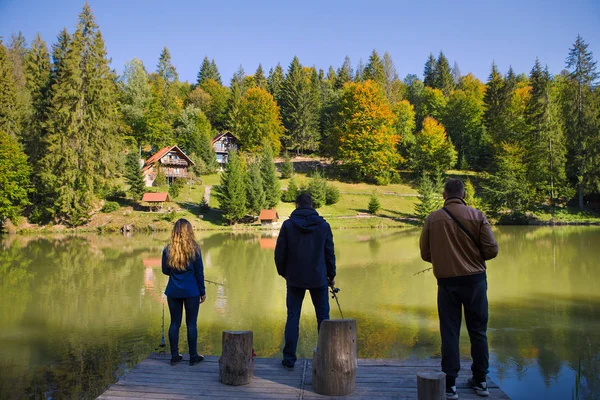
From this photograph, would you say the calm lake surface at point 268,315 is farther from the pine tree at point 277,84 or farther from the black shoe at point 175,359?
the pine tree at point 277,84

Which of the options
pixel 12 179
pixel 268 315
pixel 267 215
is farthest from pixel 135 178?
pixel 268 315

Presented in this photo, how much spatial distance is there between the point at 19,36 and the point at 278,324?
67.4 m

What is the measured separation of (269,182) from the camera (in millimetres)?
41625

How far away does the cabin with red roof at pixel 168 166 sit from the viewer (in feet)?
153

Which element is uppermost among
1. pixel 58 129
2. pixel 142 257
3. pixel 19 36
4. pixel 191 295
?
pixel 19 36

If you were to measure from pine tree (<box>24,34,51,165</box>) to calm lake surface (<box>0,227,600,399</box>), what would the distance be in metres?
19.9

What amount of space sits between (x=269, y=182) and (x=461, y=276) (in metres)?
37.4

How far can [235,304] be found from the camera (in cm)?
1116

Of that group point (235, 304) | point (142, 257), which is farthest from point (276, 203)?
point (235, 304)

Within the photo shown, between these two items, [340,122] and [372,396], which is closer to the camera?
[372,396]

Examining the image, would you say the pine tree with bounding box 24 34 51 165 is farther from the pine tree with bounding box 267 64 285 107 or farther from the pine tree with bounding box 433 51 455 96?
the pine tree with bounding box 433 51 455 96

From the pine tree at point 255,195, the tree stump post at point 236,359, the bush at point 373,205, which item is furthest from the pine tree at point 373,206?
the tree stump post at point 236,359

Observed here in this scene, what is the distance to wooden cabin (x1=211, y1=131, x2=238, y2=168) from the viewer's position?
5931cm

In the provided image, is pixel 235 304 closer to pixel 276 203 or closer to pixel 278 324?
pixel 278 324
